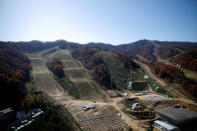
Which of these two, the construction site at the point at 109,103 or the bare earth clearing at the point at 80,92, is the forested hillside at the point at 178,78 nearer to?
the construction site at the point at 109,103

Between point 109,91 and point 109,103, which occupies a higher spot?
point 109,91

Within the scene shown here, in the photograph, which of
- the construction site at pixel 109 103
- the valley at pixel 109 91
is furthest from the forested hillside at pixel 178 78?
the construction site at pixel 109 103

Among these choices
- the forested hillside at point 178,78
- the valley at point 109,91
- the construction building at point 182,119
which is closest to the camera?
the construction building at point 182,119

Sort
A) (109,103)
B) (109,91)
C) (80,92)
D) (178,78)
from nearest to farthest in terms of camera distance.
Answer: (109,103) → (80,92) → (178,78) → (109,91)

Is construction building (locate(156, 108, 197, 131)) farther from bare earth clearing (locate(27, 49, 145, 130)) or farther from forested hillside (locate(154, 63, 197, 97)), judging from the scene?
forested hillside (locate(154, 63, 197, 97))

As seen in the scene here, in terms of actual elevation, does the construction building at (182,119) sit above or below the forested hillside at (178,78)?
below

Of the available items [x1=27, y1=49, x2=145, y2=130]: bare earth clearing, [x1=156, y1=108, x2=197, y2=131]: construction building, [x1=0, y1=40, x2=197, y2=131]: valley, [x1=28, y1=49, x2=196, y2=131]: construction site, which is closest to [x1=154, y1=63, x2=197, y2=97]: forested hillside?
[x1=0, y1=40, x2=197, y2=131]: valley

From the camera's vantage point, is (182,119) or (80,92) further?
(80,92)

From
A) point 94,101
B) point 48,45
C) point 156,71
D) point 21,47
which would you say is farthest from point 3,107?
point 48,45

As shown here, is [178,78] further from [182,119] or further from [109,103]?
[109,103]

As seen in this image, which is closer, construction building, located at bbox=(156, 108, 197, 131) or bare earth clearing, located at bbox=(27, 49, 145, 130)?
construction building, located at bbox=(156, 108, 197, 131)

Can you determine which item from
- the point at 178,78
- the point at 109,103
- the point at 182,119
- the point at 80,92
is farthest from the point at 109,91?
the point at 178,78
